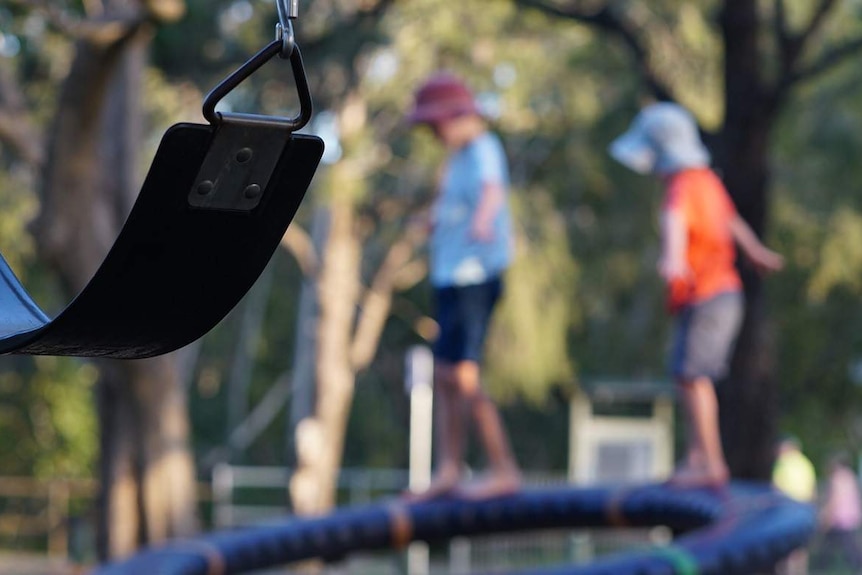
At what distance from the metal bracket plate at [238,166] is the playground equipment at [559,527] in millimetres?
2975

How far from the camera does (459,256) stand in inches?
198

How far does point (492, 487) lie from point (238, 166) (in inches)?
175

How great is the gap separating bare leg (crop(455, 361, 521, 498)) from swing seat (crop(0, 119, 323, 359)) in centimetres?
370

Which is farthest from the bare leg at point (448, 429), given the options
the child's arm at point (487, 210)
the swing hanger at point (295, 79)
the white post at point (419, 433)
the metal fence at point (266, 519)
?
the metal fence at point (266, 519)

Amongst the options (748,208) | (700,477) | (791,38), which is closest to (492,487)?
(700,477)

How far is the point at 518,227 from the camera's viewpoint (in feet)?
66.7

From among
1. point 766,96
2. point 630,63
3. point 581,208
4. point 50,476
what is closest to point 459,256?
point 766,96

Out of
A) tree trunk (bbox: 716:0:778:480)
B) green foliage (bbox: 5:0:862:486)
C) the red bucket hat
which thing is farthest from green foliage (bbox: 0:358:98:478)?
the red bucket hat

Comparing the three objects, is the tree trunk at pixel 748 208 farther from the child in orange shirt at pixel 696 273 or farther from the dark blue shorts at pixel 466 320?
the dark blue shorts at pixel 466 320

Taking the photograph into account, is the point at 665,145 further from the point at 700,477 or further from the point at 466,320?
the point at 700,477

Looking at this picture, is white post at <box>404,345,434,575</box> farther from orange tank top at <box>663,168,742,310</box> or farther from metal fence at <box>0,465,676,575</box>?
orange tank top at <box>663,168,742,310</box>

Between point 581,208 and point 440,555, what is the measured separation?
6151 mm

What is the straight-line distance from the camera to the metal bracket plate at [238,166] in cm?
115

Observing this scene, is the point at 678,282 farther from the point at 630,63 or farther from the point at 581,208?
the point at 581,208
